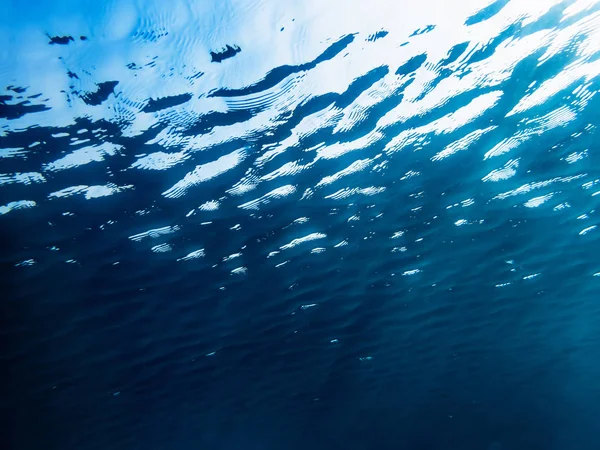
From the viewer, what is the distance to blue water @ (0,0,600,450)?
6902 mm

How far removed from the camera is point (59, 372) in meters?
17.0

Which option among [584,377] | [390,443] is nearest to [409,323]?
[584,377]

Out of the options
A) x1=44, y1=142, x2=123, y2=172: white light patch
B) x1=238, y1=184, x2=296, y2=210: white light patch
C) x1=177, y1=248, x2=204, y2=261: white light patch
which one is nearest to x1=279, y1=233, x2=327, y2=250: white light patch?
x1=238, y1=184, x2=296, y2=210: white light patch

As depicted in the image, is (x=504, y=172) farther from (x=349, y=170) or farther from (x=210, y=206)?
(x=210, y=206)

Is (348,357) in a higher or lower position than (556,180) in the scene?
lower

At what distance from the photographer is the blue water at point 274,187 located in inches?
272

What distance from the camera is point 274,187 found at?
33.6 feet

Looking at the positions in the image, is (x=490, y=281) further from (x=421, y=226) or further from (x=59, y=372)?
(x=59, y=372)

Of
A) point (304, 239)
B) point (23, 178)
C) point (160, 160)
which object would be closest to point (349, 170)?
point (304, 239)

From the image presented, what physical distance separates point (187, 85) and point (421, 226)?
832cm

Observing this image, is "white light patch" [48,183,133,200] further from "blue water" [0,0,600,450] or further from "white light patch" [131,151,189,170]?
"white light patch" [131,151,189,170]

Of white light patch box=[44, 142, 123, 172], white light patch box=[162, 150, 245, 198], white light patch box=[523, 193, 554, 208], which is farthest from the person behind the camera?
white light patch box=[523, 193, 554, 208]

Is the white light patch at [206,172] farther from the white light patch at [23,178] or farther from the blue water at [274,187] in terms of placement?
the white light patch at [23,178]

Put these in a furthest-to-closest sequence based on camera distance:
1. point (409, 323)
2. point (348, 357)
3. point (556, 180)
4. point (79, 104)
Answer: point (348, 357), point (409, 323), point (556, 180), point (79, 104)
